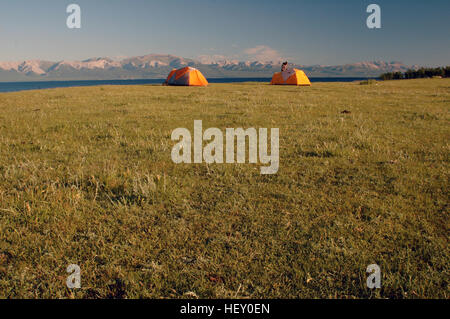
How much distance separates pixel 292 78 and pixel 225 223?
36.9 meters

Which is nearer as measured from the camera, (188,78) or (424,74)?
(188,78)

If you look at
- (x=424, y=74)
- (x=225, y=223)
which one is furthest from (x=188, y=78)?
(x=424, y=74)

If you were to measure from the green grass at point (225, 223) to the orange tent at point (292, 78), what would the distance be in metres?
32.1

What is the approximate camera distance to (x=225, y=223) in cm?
357

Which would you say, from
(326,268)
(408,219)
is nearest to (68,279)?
(326,268)

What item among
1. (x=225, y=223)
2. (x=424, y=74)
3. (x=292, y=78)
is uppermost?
→ (x=424, y=74)

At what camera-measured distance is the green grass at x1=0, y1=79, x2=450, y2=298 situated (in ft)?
8.71

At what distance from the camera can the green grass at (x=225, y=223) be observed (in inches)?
104

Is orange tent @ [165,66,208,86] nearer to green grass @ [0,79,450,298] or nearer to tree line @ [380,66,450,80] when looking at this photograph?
green grass @ [0,79,450,298]

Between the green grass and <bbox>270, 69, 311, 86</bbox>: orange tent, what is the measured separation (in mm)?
32106

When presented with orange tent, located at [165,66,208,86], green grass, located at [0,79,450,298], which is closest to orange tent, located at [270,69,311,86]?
orange tent, located at [165,66,208,86]

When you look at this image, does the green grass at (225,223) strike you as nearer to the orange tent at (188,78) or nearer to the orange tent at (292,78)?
the orange tent at (188,78)

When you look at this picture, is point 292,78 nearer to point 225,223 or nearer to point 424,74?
point 225,223

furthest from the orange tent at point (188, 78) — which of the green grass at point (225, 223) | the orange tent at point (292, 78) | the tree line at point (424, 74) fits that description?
the tree line at point (424, 74)
